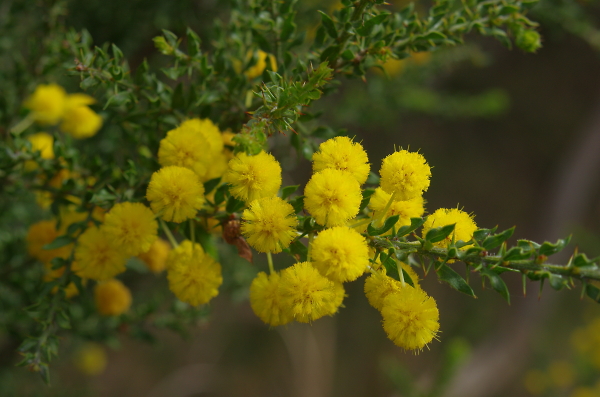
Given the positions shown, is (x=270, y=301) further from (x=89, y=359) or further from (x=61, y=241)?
(x=89, y=359)

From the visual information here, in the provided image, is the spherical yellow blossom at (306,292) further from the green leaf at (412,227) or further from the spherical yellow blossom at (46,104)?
the spherical yellow blossom at (46,104)

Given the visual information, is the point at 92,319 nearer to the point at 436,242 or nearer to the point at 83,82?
the point at 83,82

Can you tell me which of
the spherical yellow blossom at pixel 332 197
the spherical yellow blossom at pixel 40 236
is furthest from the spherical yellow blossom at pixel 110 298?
the spherical yellow blossom at pixel 332 197

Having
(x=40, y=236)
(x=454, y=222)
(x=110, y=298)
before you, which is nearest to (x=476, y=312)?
(x=110, y=298)

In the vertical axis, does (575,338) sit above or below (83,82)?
below

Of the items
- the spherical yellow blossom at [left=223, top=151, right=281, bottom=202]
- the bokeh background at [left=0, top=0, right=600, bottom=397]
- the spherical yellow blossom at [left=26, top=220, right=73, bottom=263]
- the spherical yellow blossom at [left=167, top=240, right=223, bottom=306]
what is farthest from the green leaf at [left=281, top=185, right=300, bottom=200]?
the bokeh background at [left=0, top=0, right=600, bottom=397]

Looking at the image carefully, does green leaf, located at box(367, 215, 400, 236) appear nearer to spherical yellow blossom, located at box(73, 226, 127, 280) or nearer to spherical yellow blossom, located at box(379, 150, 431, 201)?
spherical yellow blossom, located at box(379, 150, 431, 201)

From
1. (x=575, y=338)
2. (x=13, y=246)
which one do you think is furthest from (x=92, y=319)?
(x=575, y=338)
